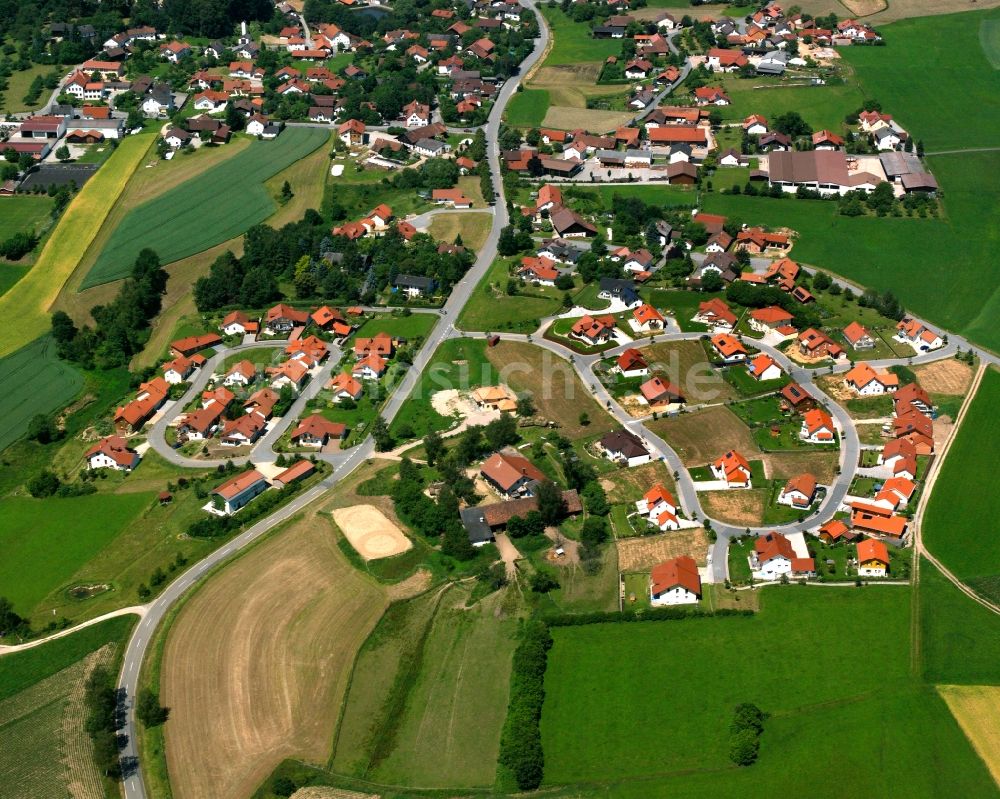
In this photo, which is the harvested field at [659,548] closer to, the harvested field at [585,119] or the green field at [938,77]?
the green field at [938,77]

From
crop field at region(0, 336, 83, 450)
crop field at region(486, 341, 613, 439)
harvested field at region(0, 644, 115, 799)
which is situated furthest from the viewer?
crop field at region(0, 336, 83, 450)

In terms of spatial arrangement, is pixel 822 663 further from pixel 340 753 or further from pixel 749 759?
pixel 340 753

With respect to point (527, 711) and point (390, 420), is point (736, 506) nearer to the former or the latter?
point (527, 711)

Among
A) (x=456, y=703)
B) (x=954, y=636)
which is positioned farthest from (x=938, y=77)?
(x=456, y=703)

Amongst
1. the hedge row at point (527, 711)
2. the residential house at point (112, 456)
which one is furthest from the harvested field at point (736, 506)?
the residential house at point (112, 456)

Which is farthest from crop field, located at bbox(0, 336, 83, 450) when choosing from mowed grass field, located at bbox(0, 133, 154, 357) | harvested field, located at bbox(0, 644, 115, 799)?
harvested field, located at bbox(0, 644, 115, 799)

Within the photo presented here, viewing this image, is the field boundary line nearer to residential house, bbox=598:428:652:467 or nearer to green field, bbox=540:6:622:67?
residential house, bbox=598:428:652:467
